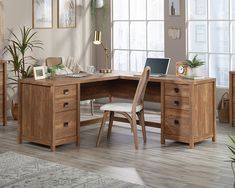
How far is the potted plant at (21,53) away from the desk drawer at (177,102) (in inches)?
92.7

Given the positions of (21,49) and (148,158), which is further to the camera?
(21,49)

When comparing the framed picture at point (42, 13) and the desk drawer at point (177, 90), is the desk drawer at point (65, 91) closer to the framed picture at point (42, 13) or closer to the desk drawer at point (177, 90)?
the desk drawer at point (177, 90)

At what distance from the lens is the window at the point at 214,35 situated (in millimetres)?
7254

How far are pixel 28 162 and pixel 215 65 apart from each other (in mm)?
3506

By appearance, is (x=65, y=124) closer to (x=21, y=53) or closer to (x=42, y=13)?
(x=21, y=53)

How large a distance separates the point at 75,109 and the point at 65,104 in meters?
0.18

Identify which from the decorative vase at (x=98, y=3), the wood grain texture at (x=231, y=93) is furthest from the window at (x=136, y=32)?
the wood grain texture at (x=231, y=93)

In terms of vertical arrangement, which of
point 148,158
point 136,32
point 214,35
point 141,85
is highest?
point 136,32

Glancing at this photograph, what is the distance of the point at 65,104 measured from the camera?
18.1 feet

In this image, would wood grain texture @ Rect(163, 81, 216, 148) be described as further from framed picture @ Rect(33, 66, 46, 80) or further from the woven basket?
framed picture @ Rect(33, 66, 46, 80)

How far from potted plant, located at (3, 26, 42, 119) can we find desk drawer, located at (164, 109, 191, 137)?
238 centimetres

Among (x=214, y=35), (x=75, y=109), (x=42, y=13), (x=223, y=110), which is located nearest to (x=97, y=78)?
(x=75, y=109)

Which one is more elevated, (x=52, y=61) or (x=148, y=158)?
(x=52, y=61)

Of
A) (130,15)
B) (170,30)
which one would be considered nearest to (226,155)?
(170,30)
